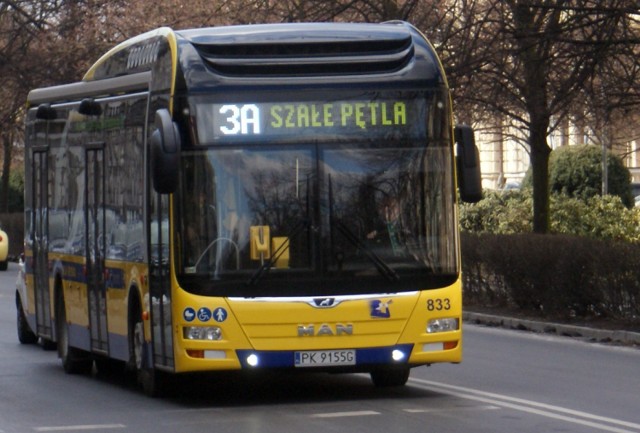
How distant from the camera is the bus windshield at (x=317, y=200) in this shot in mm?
11938

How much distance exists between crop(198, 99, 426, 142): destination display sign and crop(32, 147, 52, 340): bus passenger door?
4.77 metres

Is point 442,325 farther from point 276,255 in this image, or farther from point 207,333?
point 207,333

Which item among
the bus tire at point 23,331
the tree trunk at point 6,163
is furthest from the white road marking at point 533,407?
the tree trunk at point 6,163

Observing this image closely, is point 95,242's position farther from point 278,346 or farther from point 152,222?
point 278,346

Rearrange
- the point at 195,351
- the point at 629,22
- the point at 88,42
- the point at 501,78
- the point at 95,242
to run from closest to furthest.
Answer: the point at 195,351, the point at 95,242, the point at 629,22, the point at 501,78, the point at 88,42

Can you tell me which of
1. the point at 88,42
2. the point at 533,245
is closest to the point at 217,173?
the point at 533,245

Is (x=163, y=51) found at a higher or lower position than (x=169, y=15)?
lower

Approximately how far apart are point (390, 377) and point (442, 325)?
1.13 meters

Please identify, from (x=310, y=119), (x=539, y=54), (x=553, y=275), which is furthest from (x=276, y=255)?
(x=539, y=54)

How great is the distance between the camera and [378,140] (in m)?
12.3

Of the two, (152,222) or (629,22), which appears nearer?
(152,222)

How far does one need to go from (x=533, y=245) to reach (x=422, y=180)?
9453mm

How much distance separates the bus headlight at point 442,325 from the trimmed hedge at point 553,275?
23.4 ft

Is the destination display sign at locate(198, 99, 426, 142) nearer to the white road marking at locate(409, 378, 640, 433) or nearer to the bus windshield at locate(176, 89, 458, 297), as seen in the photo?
the bus windshield at locate(176, 89, 458, 297)
